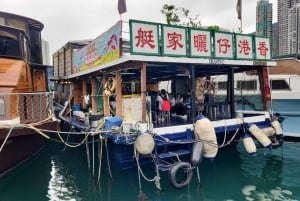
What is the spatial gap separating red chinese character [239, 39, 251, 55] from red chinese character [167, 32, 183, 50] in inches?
92.4

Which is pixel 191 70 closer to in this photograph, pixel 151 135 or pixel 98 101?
pixel 151 135

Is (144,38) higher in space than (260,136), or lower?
higher

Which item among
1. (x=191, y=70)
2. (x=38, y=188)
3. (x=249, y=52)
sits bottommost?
(x=38, y=188)

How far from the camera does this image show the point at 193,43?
803 cm

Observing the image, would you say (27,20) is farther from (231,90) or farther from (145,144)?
(231,90)

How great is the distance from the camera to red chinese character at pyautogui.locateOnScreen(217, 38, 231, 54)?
28.0 ft

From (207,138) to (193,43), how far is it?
2791 mm

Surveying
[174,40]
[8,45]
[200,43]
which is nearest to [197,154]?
[174,40]

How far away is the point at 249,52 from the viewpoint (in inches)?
360

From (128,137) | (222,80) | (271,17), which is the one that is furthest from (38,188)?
(271,17)

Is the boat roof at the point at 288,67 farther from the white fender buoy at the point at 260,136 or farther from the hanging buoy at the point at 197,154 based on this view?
the hanging buoy at the point at 197,154

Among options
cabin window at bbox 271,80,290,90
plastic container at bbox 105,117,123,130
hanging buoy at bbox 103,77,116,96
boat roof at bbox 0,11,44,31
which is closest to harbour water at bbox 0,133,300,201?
plastic container at bbox 105,117,123,130

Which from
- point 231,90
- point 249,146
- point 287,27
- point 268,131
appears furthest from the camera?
point 287,27

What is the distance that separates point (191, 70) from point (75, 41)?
30.0 ft
